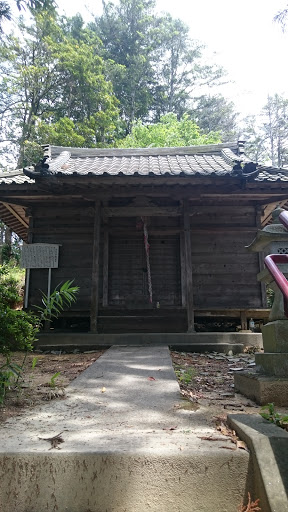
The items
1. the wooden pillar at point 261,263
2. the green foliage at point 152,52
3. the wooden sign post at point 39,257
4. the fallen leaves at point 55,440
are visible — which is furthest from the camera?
the green foliage at point 152,52

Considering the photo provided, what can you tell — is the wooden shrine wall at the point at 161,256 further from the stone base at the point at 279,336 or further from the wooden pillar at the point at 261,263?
the stone base at the point at 279,336

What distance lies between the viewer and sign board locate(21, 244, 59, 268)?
782 centimetres

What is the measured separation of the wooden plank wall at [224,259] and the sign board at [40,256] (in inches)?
139

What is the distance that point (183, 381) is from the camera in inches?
140

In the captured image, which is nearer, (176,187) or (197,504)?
(197,504)

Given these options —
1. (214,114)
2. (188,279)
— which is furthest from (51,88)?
(188,279)

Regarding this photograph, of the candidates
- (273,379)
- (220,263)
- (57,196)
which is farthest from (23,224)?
(273,379)

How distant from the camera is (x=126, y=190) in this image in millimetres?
6938

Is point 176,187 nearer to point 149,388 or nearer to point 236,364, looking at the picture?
point 236,364

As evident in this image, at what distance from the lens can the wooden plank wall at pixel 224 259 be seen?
7.88 meters

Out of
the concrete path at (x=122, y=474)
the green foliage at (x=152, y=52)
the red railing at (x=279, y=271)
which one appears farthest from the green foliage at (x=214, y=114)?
the concrete path at (x=122, y=474)

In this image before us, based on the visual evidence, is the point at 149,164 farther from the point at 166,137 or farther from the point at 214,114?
the point at 214,114

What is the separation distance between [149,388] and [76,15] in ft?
109

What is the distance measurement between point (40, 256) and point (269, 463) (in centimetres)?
727
